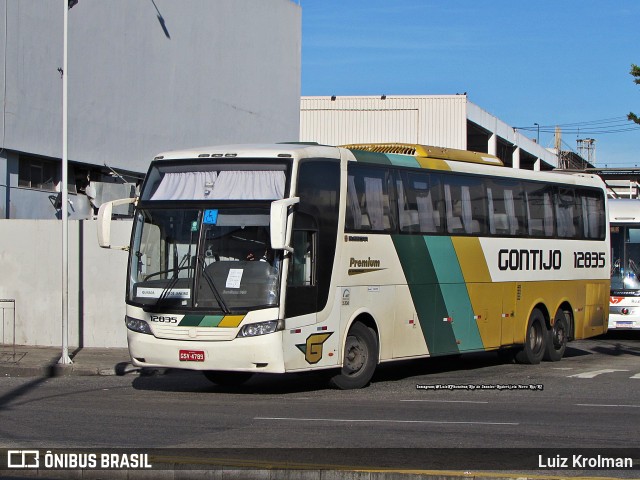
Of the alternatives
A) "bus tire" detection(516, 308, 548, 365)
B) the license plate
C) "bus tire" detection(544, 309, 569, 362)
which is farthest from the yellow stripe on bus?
"bus tire" detection(544, 309, 569, 362)

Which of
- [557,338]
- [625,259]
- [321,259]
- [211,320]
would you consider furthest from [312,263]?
[625,259]

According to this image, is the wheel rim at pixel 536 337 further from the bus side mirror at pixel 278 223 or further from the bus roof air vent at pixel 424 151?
the bus side mirror at pixel 278 223

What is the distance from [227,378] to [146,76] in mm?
15866

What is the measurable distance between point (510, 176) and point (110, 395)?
8.84m

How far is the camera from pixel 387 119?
146 ft

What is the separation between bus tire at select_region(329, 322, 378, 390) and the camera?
15141 mm

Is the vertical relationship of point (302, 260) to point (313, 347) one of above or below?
above

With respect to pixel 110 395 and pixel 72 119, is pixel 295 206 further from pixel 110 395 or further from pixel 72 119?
pixel 72 119

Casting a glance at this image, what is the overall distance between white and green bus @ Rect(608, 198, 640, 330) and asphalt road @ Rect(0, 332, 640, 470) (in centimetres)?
688

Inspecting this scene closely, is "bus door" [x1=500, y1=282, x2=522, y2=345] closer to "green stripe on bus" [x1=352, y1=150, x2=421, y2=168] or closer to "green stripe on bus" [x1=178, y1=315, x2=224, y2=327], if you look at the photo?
"green stripe on bus" [x1=352, y1=150, x2=421, y2=168]

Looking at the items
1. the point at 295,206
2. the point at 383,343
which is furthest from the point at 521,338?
the point at 295,206

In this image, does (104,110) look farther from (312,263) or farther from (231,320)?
(231,320)

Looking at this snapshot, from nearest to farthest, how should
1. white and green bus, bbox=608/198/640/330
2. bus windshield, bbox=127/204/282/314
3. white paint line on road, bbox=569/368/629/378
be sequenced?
bus windshield, bbox=127/204/282/314 → white paint line on road, bbox=569/368/629/378 → white and green bus, bbox=608/198/640/330

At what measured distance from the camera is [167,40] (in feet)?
102
